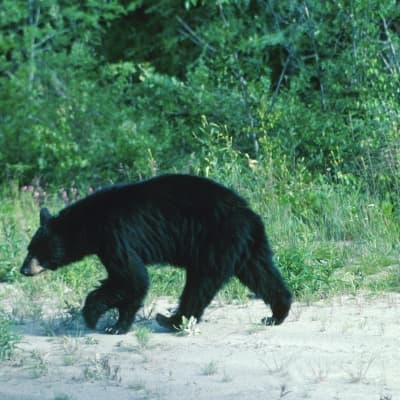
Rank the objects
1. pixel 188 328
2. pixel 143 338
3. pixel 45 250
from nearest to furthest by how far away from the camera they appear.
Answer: pixel 143 338
pixel 188 328
pixel 45 250

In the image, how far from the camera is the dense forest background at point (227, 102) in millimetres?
11164

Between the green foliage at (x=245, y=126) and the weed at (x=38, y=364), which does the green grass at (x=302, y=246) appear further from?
the weed at (x=38, y=364)

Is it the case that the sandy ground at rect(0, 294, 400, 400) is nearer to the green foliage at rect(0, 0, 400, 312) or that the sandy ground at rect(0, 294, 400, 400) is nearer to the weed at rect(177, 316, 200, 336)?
the weed at rect(177, 316, 200, 336)

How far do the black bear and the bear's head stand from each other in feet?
0.18

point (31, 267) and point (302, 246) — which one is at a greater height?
point (31, 267)

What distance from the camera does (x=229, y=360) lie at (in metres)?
5.93

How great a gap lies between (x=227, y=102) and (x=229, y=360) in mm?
7169

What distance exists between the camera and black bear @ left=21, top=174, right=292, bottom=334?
6.75 metres

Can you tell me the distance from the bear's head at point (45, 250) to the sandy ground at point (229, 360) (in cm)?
43

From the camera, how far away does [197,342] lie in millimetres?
6504

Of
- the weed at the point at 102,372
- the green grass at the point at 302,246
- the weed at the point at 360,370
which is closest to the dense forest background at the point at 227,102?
the green grass at the point at 302,246

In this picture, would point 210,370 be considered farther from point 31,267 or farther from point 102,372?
point 31,267

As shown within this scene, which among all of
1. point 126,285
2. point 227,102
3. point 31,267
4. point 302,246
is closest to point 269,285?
point 126,285

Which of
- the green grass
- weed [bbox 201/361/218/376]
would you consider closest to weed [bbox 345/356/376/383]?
weed [bbox 201/361/218/376]
